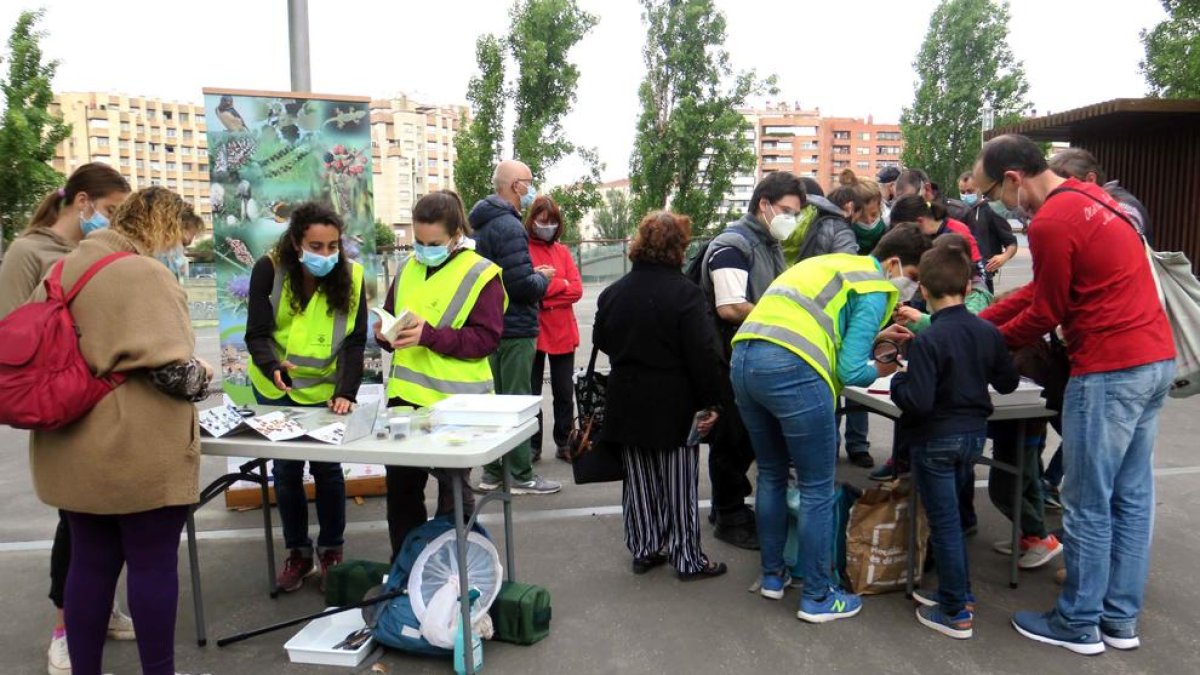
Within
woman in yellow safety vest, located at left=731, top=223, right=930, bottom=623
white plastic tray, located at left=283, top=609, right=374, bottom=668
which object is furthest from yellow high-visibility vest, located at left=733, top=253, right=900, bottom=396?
white plastic tray, located at left=283, top=609, right=374, bottom=668

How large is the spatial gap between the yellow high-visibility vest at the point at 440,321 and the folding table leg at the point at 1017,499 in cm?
228

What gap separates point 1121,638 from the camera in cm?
291

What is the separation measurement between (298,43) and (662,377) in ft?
10.7

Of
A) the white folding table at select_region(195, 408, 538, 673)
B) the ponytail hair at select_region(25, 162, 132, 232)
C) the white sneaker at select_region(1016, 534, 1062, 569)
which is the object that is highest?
the ponytail hair at select_region(25, 162, 132, 232)

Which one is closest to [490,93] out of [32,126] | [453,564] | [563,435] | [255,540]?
[32,126]

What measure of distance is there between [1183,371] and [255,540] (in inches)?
164

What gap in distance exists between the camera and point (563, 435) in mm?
5508

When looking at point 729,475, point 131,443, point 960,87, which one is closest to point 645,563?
point 729,475

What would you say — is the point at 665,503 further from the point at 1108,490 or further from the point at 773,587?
the point at 1108,490

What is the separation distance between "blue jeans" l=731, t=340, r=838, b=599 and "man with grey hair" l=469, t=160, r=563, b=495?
68.4 inches

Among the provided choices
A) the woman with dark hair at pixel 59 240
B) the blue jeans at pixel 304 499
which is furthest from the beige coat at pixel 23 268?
the blue jeans at pixel 304 499

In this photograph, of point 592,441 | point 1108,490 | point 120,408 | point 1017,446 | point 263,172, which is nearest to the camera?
point 120,408

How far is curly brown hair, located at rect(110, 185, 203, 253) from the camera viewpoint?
2467mm

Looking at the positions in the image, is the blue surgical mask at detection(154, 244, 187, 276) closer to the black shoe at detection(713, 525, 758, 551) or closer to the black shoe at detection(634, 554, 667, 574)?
the black shoe at detection(634, 554, 667, 574)
